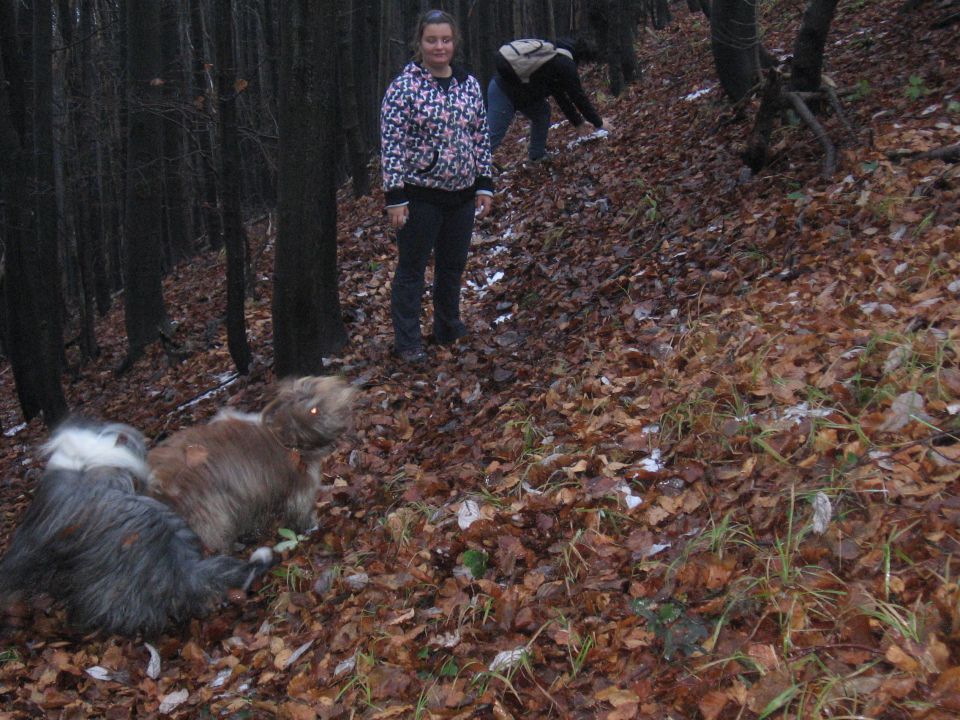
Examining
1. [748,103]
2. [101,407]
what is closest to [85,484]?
[101,407]

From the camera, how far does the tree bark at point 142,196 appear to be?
35.3 feet

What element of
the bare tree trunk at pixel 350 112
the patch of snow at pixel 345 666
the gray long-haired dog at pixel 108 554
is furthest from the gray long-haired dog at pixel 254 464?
the bare tree trunk at pixel 350 112

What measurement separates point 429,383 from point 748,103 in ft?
16.7

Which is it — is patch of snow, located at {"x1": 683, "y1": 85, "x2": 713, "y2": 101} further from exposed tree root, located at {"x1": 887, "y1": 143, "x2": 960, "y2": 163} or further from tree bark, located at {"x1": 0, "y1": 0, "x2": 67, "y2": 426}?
tree bark, located at {"x1": 0, "y1": 0, "x2": 67, "y2": 426}

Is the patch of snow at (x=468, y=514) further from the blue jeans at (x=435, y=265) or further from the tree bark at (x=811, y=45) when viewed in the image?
the tree bark at (x=811, y=45)

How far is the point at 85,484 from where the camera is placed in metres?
3.75

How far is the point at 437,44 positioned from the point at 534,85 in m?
5.13

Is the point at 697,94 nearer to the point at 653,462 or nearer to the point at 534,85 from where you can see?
the point at 534,85

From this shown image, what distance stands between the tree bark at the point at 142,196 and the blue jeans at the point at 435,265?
5.71 metres

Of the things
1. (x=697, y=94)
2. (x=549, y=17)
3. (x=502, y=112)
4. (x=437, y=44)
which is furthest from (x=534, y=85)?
(x=549, y=17)

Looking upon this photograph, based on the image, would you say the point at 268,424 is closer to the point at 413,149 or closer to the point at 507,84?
the point at 413,149

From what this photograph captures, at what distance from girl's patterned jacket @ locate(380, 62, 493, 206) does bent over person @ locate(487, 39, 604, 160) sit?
14.2 ft

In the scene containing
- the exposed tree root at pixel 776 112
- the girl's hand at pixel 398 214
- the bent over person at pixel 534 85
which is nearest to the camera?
the girl's hand at pixel 398 214

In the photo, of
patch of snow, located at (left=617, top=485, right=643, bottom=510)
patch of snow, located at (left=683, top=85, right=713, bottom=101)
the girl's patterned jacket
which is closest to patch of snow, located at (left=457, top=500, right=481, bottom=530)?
patch of snow, located at (left=617, top=485, right=643, bottom=510)
